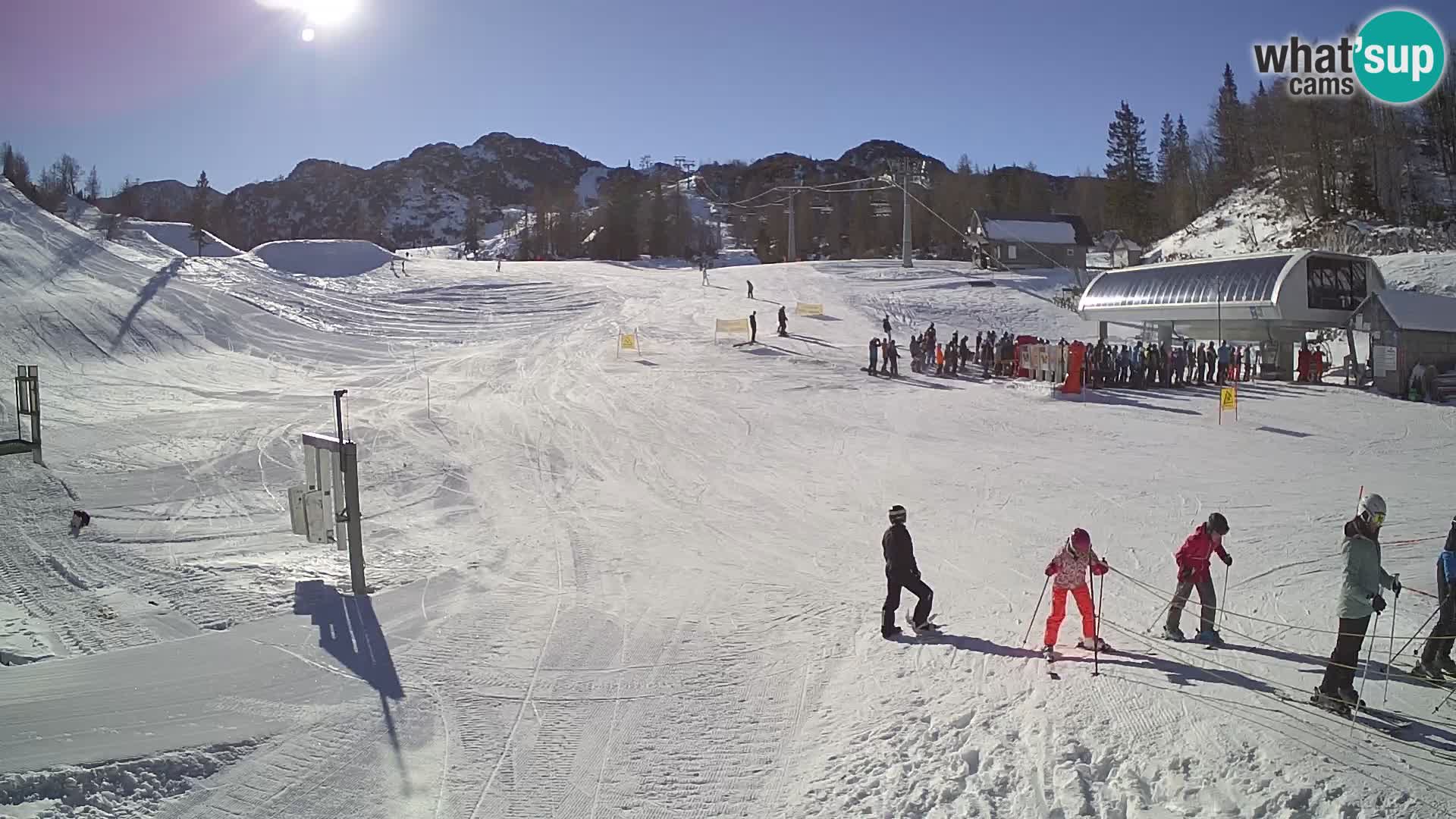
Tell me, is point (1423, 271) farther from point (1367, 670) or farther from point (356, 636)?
point (356, 636)

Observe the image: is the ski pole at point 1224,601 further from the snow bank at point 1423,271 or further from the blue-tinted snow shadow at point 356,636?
the snow bank at point 1423,271

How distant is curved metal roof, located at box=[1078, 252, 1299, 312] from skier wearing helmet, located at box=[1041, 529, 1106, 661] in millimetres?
25438

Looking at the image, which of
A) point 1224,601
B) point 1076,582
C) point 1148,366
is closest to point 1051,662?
point 1076,582

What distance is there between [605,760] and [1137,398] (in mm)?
22032

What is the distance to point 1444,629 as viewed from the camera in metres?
6.57

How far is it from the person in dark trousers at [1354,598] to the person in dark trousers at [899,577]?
3.11m

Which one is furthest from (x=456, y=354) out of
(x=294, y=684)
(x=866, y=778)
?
(x=866, y=778)

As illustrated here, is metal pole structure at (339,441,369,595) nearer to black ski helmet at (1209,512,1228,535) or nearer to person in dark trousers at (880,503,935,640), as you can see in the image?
person in dark trousers at (880,503,935,640)

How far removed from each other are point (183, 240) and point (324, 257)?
1396cm

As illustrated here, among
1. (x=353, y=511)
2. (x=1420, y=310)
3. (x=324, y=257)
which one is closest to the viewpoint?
(x=353, y=511)

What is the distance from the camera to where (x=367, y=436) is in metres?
18.7

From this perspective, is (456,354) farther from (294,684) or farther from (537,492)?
(294,684)

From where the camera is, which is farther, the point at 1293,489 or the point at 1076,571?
the point at 1293,489

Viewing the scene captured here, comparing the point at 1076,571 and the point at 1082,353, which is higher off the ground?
the point at 1082,353
